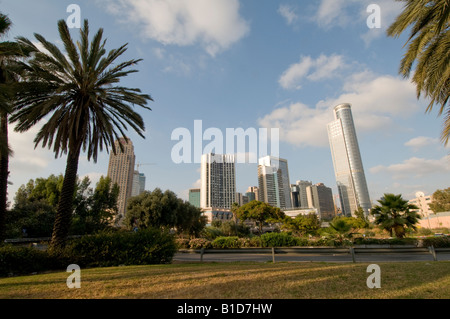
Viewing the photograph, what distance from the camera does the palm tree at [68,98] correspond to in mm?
12664

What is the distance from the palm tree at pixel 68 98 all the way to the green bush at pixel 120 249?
124 centimetres

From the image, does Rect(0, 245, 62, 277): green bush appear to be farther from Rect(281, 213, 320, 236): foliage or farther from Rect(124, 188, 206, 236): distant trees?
Rect(281, 213, 320, 236): foliage

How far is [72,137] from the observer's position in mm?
12961

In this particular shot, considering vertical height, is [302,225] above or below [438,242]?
above

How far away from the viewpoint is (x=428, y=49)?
898 centimetres

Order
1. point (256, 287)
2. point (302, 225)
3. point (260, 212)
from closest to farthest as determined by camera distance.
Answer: point (256, 287), point (260, 212), point (302, 225)

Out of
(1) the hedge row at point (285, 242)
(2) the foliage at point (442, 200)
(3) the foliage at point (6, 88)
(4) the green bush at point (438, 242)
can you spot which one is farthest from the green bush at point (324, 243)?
(2) the foliage at point (442, 200)

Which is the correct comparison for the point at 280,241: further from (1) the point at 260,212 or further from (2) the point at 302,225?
(2) the point at 302,225

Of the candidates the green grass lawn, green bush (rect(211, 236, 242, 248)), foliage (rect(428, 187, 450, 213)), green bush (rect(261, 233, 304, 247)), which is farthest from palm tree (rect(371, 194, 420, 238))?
foliage (rect(428, 187, 450, 213))

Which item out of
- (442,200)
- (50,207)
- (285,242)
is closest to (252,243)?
(285,242)

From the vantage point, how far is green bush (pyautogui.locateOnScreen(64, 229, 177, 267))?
1168 cm

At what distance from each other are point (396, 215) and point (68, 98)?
29806 millimetres
